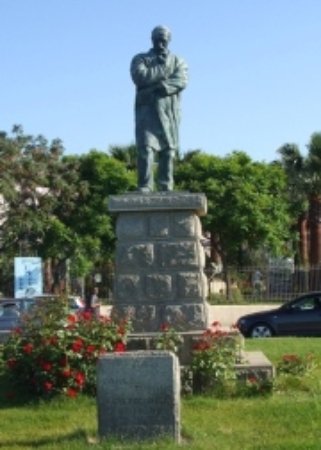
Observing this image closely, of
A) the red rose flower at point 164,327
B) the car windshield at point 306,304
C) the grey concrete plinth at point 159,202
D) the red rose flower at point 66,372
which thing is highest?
the grey concrete plinth at point 159,202

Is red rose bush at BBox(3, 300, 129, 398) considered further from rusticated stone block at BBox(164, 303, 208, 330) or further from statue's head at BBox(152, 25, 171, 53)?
statue's head at BBox(152, 25, 171, 53)

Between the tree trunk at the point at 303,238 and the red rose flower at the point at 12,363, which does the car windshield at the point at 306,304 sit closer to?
the red rose flower at the point at 12,363

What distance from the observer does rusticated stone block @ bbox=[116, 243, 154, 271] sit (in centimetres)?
1284

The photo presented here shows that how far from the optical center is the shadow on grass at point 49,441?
30.3 ft

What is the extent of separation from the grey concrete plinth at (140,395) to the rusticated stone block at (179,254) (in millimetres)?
3921

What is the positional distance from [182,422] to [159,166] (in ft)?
14.6

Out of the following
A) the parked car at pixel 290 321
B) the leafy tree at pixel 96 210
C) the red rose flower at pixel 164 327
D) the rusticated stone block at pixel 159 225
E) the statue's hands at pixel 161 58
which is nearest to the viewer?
the red rose flower at pixel 164 327

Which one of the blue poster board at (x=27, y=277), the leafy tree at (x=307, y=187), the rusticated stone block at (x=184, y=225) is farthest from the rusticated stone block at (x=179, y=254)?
the leafy tree at (x=307, y=187)

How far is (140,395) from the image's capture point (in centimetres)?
884

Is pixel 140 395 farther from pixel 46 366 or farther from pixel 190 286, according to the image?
pixel 190 286

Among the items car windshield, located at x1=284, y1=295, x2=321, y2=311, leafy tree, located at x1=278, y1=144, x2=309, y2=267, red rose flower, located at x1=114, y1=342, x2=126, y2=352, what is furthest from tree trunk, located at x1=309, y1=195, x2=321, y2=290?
red rose flower, located at x1=114, y1=342, x2=126, y2=352

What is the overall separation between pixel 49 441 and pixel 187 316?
366 cm

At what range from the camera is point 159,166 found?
13492mm

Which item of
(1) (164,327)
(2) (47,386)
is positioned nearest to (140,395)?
(2) (47,386)
